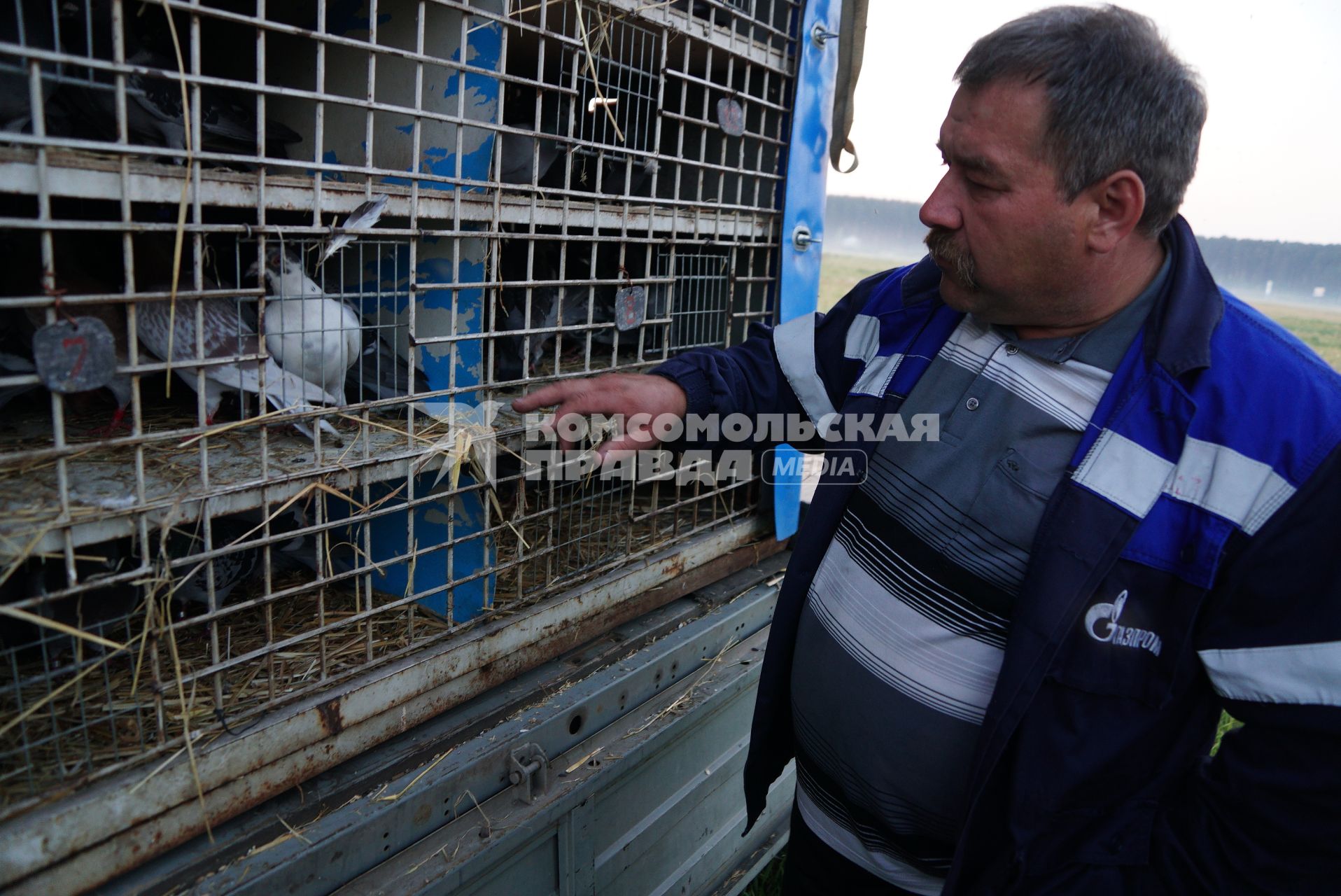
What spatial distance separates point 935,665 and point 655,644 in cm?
98

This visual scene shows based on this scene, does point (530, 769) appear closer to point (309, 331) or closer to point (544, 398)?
point (544, 398)

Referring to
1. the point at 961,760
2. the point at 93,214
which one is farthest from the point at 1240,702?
the point at 93,214

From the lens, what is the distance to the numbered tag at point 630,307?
6.95 feet

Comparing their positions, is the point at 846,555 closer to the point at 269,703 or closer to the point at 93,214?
the point at 269,703

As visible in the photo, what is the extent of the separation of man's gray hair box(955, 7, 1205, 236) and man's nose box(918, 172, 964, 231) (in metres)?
0.16

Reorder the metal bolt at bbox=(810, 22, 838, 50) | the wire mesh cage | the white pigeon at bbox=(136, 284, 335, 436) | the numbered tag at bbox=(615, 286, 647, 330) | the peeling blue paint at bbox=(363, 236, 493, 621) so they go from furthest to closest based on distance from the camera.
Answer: the metal bolt at bbox=(810, 22, 838, 50) → the numbered tag at bbox=(615, 286, 647, 330) → the peeling blue paint at bbox=(363, 236, 493, 621) → the white pigeon at bbox=(136, 284, 335, 436) → the wire mesh cage

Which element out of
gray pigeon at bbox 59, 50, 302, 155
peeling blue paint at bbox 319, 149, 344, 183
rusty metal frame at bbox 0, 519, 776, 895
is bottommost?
rusty metal frame at bbox 0, 519, 776, 895

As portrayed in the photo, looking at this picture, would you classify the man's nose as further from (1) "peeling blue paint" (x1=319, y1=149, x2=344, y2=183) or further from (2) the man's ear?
(1) "peeling blue paint" (x1=319, y1=149, x2=344, y2=183)

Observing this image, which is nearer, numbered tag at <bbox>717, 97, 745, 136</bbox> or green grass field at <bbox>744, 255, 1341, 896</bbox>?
numbered tag at <bbox>717, 97, 745, 136</bbox>

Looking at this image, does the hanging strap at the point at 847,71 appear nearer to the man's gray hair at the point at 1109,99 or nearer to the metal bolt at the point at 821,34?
the metal bolt at the point at 821,34

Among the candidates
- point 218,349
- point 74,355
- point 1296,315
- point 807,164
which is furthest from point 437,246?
point 1296,315

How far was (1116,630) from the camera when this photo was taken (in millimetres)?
1271

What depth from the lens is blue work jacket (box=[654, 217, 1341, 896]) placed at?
3.75 feet

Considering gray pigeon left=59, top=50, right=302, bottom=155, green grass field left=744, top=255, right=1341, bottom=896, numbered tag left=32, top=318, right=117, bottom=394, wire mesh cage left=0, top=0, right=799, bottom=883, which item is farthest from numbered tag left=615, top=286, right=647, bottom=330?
green grass field left=744, top=255, right=1341, bottom=896
